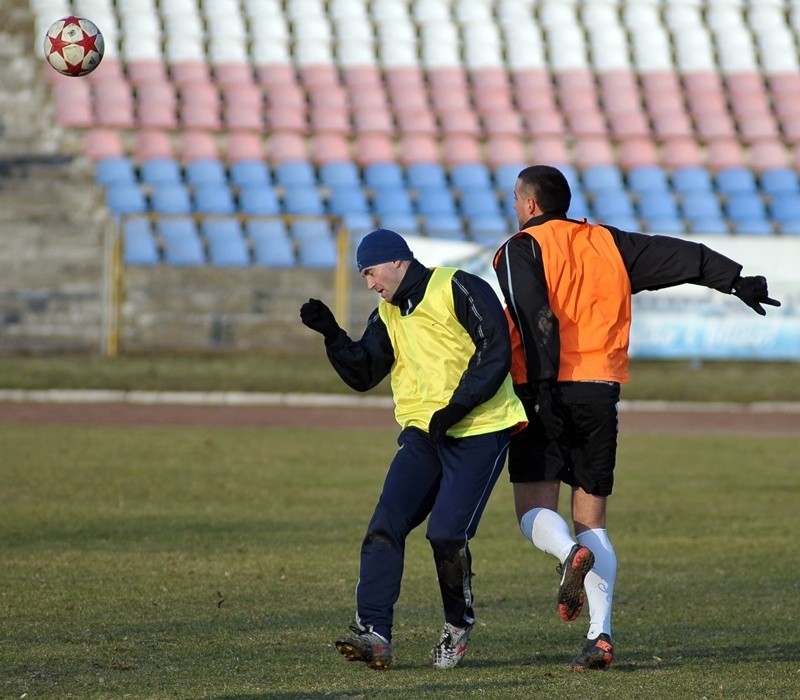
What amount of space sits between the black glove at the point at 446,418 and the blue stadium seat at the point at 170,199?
63.2ft

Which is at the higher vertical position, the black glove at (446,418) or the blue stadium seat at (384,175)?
the blue stadium seat at (384,175)

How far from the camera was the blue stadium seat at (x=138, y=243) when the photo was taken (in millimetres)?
23141

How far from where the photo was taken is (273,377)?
20891 millimetres

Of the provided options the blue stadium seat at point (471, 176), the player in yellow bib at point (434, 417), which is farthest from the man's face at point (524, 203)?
the blue stadium seat at point (471, 176)

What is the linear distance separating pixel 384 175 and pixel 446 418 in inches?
809

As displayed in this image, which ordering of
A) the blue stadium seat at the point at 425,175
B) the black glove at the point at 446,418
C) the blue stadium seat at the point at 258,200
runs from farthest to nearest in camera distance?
the blue stadium seat at the point at 425,175, the blue stadium seat at the point at 258,200, the black glove at the point at 446,418

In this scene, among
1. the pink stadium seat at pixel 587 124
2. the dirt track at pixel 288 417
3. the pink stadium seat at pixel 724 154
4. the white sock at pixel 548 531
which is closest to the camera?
the white sock at pixel 548 531

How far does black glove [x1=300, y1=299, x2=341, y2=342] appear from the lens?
19.5 ft

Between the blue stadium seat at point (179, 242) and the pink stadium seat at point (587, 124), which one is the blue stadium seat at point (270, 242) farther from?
the pink stadium seat at point (587, 124)

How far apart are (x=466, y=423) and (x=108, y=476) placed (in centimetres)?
711

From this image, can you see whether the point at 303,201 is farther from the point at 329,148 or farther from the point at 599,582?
the point at 599,582

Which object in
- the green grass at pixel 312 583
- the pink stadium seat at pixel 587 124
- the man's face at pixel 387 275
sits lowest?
the green grass at pixel 312 583

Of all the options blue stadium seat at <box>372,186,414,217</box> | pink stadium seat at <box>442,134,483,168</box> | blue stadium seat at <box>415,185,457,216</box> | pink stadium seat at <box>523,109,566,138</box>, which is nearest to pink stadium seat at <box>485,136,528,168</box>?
pink stadium seat at <box>442,134,483,168</box>

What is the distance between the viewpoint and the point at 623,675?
19.3 feet
